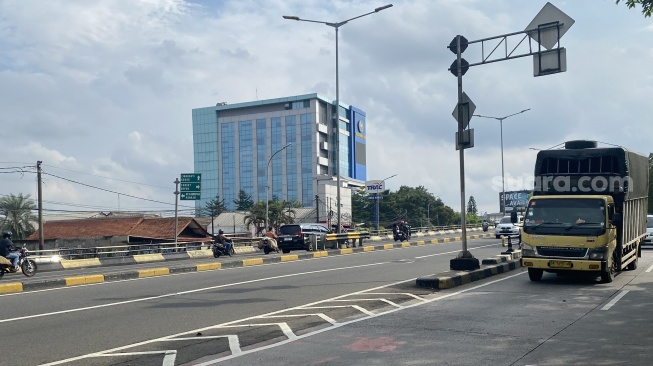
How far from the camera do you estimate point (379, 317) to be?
413 inches

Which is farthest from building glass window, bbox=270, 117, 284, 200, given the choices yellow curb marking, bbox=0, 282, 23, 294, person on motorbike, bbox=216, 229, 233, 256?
yellow curb marking, bbox=0, 282, 23, 294

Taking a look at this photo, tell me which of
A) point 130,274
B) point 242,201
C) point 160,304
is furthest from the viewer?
point 242,201

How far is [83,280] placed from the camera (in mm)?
17828

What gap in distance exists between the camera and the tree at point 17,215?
65.6 meters

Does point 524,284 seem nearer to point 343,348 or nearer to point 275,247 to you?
point 343,348

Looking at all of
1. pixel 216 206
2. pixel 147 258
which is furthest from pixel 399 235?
pixel 216 206

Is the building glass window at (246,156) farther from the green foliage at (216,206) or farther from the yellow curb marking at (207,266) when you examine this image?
the yellow curb marking at (207,266)

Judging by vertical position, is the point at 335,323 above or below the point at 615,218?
below

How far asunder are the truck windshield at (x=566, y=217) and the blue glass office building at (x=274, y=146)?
105852 mm

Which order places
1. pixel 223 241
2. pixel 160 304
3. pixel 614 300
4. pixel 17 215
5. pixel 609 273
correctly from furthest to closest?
pixel 17 215, pixel 223 241, pixel 609 273, pixel 160 304, pixel 614 300

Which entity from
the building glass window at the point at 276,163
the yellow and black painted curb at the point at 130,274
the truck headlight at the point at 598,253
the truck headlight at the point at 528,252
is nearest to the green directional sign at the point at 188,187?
the yellow and black painted curb at the point at 130,274

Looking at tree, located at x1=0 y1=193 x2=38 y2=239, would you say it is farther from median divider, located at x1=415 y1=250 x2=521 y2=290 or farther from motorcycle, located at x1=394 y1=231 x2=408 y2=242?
median divider, located at x1=415 y1=250 x2=521 y2=290

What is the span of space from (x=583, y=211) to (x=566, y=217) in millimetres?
424

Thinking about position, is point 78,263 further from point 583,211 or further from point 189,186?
point 583,211
